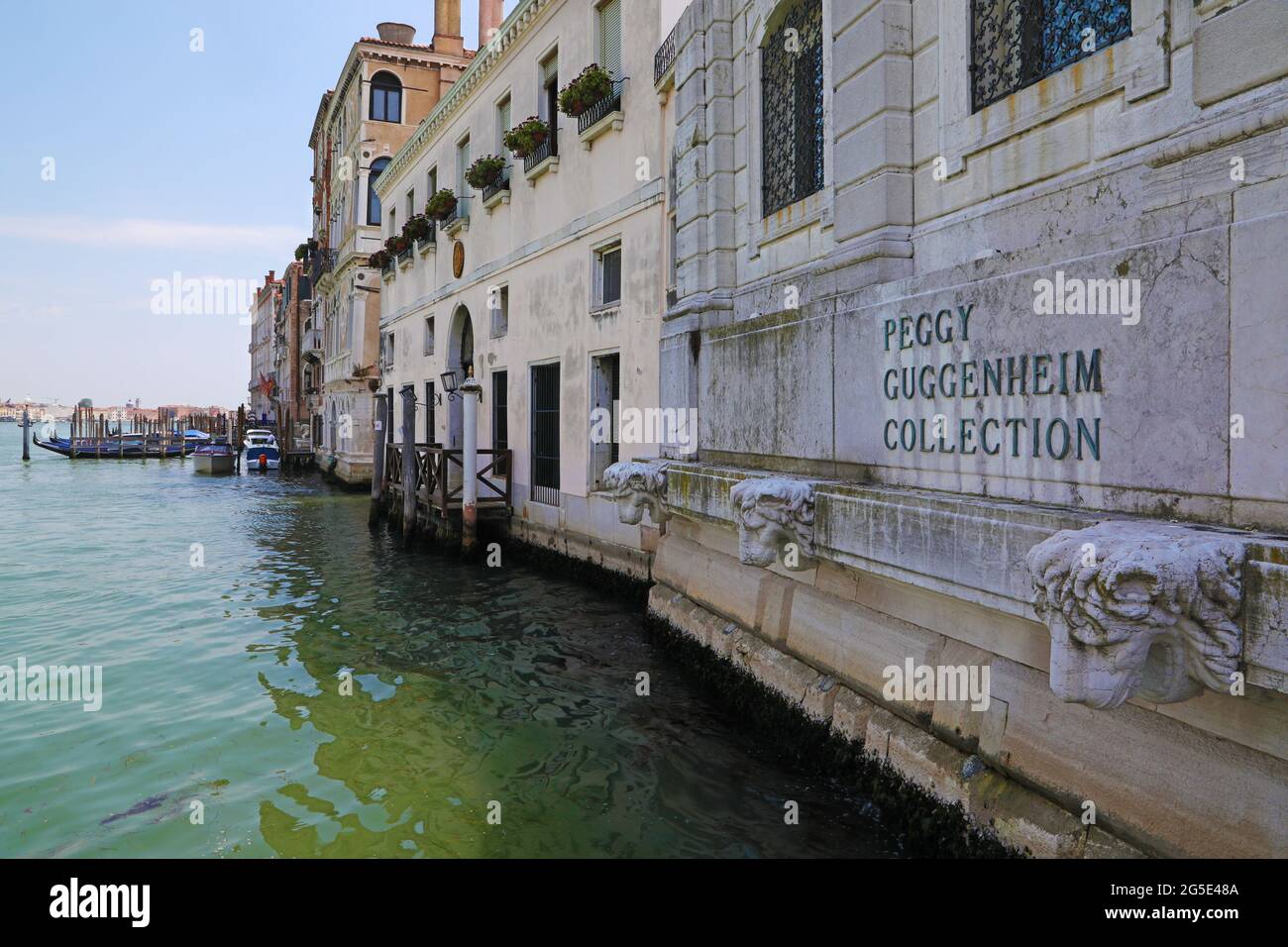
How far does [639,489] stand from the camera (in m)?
6.95

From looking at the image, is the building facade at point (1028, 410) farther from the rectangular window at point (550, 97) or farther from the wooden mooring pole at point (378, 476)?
the wooden mooring pole at point (378, 476)

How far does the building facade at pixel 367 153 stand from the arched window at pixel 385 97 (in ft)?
0.09

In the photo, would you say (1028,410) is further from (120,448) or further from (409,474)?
(120,448)

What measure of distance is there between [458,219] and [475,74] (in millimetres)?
2439

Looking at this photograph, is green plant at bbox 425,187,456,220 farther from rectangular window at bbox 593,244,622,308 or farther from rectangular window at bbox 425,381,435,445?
rectangular window at bbox 593,244,622,308

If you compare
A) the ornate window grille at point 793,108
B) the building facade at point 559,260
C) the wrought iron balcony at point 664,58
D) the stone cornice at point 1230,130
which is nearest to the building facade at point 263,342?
the building facade at point 559,260

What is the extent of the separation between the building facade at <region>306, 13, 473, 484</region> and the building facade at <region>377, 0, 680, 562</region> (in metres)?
9.94

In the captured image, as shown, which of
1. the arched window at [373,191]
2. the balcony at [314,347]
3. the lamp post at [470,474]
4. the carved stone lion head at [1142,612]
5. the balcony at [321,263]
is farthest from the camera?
the balcony at [314,347]

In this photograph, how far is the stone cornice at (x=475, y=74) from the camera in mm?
12922

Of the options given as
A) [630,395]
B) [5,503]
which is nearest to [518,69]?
[630,395]

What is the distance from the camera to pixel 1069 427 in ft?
10.2

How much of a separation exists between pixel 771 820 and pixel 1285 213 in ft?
10.7

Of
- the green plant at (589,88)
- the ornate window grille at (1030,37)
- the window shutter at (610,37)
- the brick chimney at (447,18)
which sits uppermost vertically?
the brick chimney at (447,18)

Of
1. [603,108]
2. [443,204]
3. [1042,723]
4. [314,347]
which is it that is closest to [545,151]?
[603,108]
